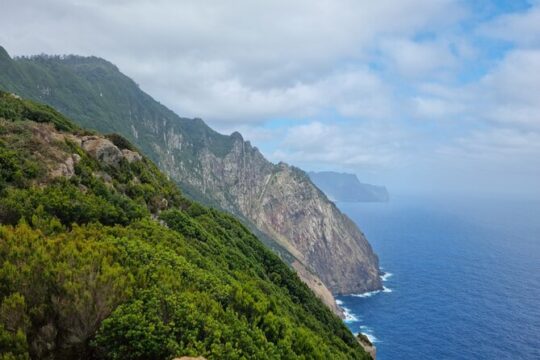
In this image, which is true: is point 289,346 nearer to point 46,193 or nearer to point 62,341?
point 62,341

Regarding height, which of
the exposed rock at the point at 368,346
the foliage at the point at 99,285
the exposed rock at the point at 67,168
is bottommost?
the exposed rock at the point at 368,346

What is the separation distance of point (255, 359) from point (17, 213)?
2176 cm

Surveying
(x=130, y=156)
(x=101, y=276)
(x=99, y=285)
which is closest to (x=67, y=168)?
(x=130, y=156)

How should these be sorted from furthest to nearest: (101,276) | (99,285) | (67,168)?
(67,168) → (101,276) → (99,285)

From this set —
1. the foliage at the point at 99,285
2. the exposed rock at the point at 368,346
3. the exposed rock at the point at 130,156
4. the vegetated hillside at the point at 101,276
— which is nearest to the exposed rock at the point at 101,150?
the vegetated hillside at the point at 101,276

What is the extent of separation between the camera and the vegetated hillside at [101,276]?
18203 mm

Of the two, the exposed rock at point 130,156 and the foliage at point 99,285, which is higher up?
the exposed rock at point 130,156

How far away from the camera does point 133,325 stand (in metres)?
18.2

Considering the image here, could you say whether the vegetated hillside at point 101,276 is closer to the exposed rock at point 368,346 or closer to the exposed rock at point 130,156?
the exposed rock at point 130,156

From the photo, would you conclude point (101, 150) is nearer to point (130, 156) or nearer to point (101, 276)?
point (130, 156)

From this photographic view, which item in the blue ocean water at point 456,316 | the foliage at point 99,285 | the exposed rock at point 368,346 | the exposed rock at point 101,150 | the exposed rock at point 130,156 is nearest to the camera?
the foliage at point 99,285

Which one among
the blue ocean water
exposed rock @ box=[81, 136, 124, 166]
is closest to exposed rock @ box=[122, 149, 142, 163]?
exposed rock @ box=[81, 136, 124, 166]

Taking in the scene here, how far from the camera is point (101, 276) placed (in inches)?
805

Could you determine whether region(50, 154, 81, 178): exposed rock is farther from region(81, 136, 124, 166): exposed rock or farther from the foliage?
region(81, 136, 124, 166): exposed rock
